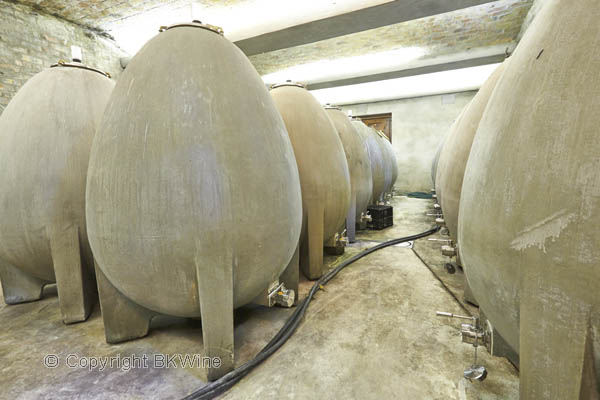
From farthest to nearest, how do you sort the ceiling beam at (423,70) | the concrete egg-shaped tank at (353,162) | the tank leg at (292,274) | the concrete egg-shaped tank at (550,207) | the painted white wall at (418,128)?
1. the painted white wall at (418,128)
2. the ceiling beam at (423,70)
3. the concrete egg-shaped tank at (353,162)
4. the tank leg at (292,274)
5. the concrete egg-shaped tank at (550,207)

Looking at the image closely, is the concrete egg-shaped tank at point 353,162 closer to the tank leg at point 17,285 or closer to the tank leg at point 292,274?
the tank leg at point 292,274

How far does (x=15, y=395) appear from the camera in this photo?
4.00ft

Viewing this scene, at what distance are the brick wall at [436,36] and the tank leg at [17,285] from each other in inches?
254

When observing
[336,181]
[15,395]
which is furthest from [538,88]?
[15,395]

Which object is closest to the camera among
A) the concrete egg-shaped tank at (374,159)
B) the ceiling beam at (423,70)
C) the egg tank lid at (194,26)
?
the egg tank lid at (194,26)

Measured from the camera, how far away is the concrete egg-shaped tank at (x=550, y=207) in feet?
2.02

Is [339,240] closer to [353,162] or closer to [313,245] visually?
[313,245]

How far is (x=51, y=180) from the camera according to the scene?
165 centimetres

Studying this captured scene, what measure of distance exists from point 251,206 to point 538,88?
109 cm

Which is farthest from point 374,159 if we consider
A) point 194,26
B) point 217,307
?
point 217,307

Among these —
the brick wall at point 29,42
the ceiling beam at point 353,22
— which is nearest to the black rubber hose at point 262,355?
the ceiling beam at point 353,22

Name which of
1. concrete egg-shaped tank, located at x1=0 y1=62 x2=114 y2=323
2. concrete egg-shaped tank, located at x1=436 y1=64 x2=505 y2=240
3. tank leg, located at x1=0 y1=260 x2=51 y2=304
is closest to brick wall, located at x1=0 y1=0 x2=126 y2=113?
tank leg, located at x1=0 y1=260 x2=51 y2=304

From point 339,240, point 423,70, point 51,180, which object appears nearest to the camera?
point 51,180

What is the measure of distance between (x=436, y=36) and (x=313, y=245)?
6.29m
